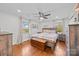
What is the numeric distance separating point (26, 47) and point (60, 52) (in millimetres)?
613

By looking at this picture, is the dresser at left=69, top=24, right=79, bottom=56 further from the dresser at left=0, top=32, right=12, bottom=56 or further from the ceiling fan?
the dresser at left=0, top=32, right=12, bottom=56

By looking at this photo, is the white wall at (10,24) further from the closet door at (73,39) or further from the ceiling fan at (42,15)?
the closet door at (73,39)

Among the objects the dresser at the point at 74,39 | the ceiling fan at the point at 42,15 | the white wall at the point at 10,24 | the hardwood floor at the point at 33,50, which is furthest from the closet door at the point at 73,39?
the white wall at the point at 10,24

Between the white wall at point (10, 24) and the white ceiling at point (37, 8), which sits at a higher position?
the white ceiling at point (37, 8)

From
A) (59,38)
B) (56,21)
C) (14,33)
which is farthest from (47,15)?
(14,33)

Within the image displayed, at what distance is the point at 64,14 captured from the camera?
2.01 metres

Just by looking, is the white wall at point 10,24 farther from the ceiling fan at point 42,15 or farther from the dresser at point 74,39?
the dresser at point 74,39

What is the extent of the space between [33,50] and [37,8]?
2.47ft

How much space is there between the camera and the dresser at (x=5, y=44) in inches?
79.4

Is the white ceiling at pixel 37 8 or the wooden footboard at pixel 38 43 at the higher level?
the white ceiling at pixel 37 8

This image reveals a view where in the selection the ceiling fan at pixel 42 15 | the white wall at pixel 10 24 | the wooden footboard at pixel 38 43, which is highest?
the ceiling fan at pixel 42 15

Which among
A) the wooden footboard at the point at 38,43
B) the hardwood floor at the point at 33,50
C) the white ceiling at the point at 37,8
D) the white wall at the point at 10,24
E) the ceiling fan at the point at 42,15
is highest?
the white ceiling at the point at 37,8

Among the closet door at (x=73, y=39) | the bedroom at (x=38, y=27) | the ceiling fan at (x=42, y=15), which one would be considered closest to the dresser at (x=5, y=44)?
the bedroom at (x=38, y=27)

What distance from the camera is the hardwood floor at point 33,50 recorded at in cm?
201
